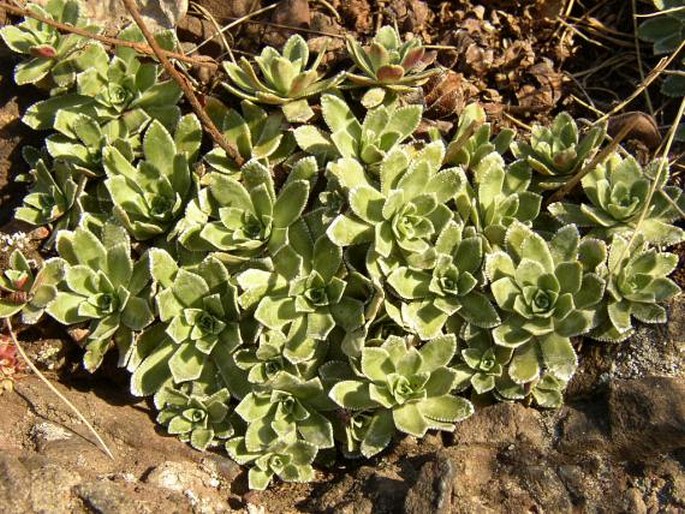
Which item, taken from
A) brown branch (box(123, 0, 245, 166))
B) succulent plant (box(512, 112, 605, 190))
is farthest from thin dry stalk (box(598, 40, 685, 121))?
brown branch (box(123, 0, 245, 166))

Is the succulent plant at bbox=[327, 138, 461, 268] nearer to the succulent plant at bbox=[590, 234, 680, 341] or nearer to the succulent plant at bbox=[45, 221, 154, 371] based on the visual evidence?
the succulent plant at bbox=[590, 234, 680, 341]

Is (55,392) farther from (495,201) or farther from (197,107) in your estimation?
(495,201)

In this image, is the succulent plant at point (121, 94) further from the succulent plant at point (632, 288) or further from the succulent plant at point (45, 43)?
the succulent plant at point (632, 288)

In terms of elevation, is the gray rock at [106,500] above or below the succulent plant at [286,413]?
above

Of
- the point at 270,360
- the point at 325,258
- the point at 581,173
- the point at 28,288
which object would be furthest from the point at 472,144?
the point at 28,288

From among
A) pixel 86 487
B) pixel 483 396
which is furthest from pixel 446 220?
pixel 86 487

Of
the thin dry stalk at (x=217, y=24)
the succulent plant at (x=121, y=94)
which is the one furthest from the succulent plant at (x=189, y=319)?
the thin dry stalk at (x=217, y=24)

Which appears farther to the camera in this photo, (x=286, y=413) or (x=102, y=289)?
(x=102, y=289)
